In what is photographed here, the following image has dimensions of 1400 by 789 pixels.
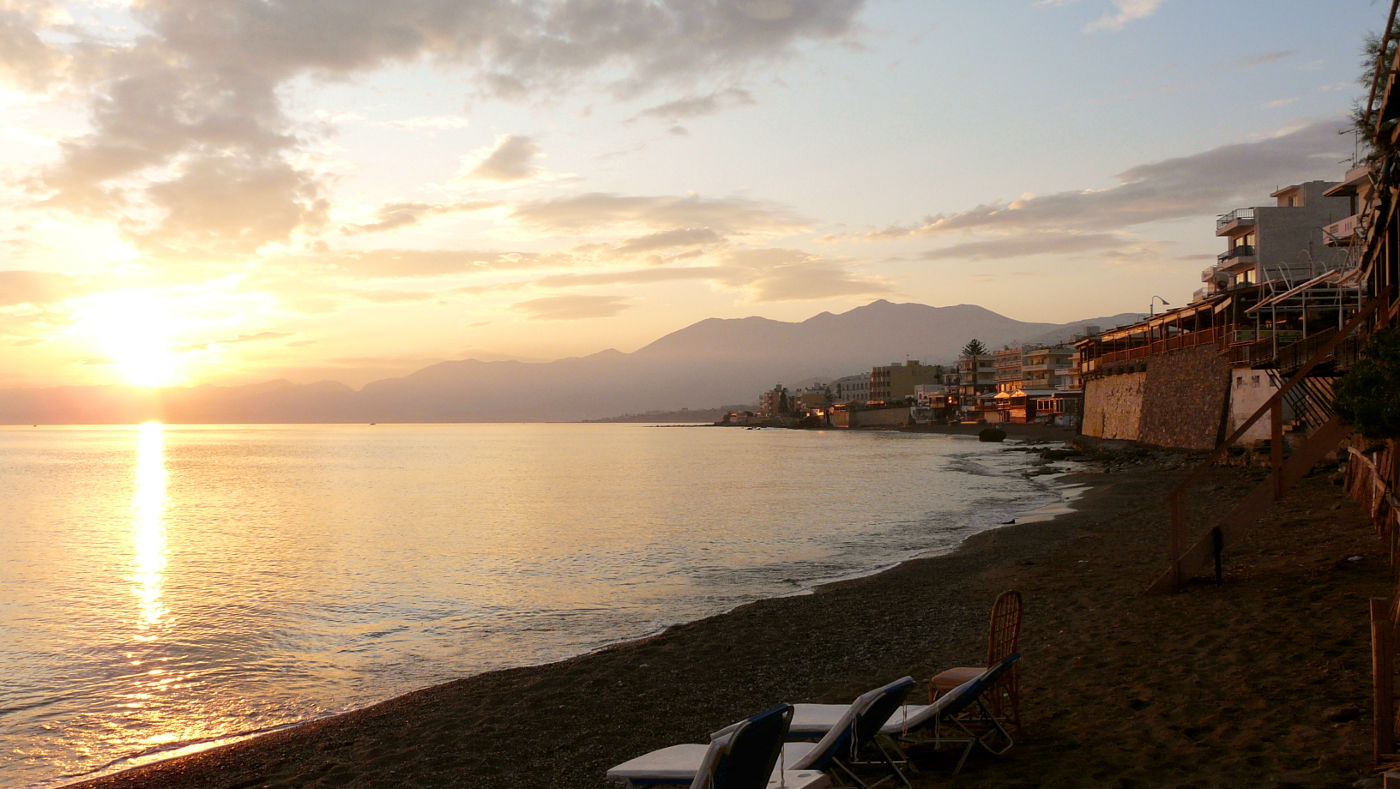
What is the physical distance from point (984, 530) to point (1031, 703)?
2026 centimetres

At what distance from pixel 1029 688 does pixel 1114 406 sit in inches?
2752

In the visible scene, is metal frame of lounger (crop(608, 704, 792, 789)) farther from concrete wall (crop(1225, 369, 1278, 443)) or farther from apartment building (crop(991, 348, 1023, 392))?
apartment building (crop(991, 348, 1023, 392))

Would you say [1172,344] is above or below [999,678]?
above

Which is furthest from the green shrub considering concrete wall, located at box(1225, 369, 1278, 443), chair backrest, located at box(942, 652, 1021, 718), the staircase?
concrete wall, located at box(1225, 369, 1278, 443)

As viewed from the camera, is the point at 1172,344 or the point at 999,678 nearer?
the point at 999,678

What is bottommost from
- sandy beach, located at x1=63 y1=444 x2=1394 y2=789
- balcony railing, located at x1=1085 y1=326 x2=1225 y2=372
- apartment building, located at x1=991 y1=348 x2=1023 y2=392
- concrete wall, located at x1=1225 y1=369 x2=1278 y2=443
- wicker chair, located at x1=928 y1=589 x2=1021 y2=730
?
sandy beach, located at x1=63 y1=444 x2=1394 y2=789

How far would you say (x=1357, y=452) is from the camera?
2058cm

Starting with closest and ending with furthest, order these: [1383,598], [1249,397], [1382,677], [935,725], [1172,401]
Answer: [1382,677] → [935,725] → [1383,598] → [1249,397] → [1172,401]

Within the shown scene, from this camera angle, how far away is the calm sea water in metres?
12.8

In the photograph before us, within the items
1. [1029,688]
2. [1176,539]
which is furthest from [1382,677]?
[1176,539]

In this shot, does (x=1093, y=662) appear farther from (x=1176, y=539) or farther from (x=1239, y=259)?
(x=1239, y=259)

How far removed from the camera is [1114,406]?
72812 millimetres

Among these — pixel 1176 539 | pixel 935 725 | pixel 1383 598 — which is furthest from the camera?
pixel 1176 539

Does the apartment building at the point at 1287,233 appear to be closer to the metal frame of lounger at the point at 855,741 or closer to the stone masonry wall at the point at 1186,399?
the stone masonry wall at the point at 1186,399
